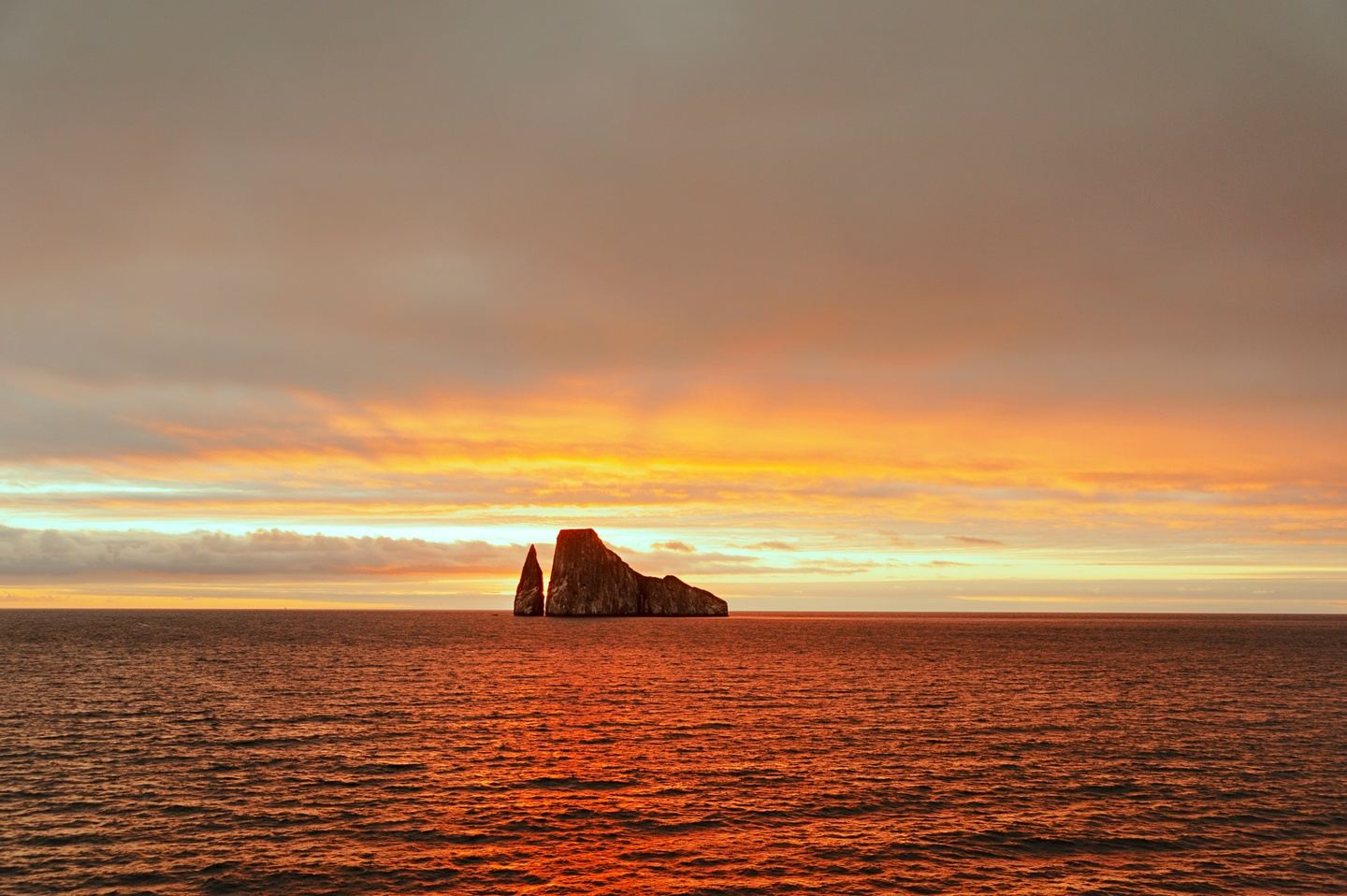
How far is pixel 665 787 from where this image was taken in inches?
1751

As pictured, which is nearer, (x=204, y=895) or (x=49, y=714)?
(x=204, y=895)

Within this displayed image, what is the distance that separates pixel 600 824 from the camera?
3788 cm

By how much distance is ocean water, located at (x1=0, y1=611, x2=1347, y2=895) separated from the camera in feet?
104

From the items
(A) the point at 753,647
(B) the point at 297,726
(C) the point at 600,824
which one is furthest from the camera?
(A) the point at 753,647

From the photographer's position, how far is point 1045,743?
56750mm

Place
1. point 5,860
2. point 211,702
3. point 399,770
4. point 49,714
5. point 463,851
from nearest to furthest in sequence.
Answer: point 5,860 → point 463,851 → point 399,770 → point 49,714 → point 211,702

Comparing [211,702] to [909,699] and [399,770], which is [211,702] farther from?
[909,699]

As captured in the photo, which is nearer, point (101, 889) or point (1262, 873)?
point (101, 889)

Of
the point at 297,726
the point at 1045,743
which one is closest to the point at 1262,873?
the point at 1045,743

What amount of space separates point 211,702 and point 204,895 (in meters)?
50.8

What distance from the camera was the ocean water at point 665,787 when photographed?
31688 mm

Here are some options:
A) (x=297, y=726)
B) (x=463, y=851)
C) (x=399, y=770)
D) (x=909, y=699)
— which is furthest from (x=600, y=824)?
(x=909, y=699)

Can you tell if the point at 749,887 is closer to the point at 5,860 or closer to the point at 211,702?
the point at 5,860

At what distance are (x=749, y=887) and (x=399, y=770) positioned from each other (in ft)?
80.1
